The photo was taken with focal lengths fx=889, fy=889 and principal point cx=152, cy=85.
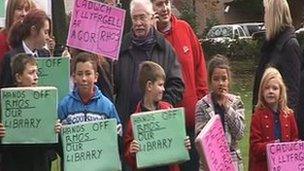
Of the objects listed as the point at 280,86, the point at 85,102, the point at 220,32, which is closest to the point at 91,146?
the point at 85,102

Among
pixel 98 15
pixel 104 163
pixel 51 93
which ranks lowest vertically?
pixel 104 163

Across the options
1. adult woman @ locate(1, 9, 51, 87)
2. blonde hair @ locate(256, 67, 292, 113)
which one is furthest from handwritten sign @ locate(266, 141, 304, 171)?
adult woman @ locate(1, 9, 51, 87)

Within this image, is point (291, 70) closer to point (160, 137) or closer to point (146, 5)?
point (146, 5)

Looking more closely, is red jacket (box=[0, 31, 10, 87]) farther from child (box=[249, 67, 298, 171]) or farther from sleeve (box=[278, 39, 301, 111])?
sleeve (box=[278, 39, 301, 111])

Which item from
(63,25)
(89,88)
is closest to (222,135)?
(89,88)

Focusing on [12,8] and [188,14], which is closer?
[12,8]

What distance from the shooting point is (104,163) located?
629cm

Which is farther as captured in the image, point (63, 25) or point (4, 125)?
point (63, 25)

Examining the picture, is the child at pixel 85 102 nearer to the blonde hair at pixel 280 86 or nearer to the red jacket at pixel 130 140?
the red jacket at pixel 130 140

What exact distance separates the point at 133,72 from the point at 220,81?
0.68m

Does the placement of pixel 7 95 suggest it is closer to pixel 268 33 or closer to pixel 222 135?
pixel 222 135

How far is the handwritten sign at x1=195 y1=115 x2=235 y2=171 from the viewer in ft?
20.1

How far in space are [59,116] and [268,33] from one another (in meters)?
1.93

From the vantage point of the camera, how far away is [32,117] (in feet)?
20.8
